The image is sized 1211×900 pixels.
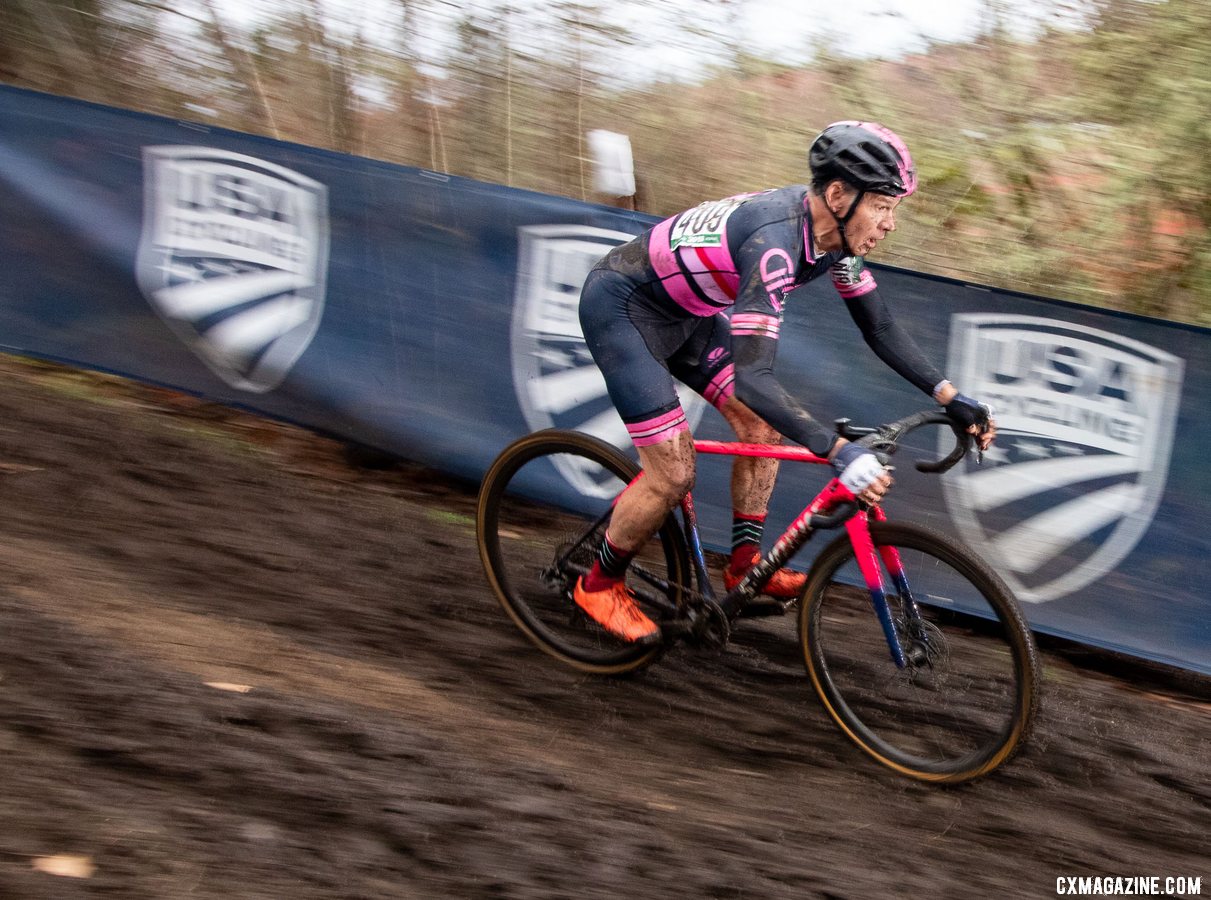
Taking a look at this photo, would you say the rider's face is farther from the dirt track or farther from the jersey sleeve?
the dirt track

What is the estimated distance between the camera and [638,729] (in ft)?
13.8

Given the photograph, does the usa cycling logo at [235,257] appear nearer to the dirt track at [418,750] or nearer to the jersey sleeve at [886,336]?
the dirt track at [418,750]

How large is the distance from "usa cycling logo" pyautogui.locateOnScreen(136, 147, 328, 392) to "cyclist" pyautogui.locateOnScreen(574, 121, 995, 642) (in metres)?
2.70

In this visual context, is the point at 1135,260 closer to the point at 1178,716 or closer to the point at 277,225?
the point at 1178,716

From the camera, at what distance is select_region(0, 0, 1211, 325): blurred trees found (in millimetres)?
6105

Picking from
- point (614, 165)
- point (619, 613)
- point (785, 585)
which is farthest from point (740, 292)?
point (614, 165)

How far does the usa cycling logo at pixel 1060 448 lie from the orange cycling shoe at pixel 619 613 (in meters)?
1.71

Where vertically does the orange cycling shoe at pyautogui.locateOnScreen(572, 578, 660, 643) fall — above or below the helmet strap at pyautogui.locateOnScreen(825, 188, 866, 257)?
below

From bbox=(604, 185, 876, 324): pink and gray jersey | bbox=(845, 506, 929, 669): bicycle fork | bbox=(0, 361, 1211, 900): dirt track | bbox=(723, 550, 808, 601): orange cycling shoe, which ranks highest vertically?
bbox=(604, 185, 876, 324): pink and gray jersey

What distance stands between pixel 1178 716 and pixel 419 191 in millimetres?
4482

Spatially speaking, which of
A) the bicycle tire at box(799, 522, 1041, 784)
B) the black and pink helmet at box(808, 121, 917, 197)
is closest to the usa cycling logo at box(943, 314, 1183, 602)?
the bicycle tire at box(799, 522, 1041, 784)

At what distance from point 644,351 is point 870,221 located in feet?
3.08

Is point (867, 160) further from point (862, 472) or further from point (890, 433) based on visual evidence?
point (862, 472)

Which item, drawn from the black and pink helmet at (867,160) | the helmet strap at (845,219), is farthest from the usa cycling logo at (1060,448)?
the black and pink helmet at (867,160)
